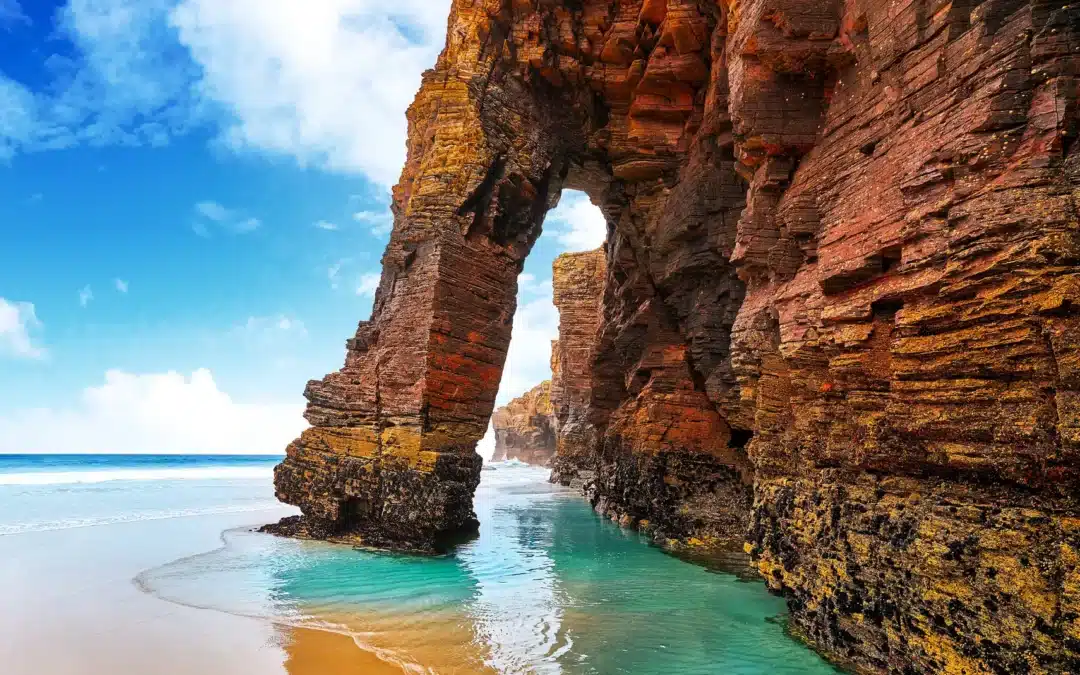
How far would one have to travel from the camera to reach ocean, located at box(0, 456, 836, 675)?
23.6 feet

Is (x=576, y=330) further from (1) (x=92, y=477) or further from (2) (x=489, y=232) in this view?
(1) (x=92, y=477)

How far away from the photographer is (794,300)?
8898mm

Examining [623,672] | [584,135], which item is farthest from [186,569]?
[584,135]

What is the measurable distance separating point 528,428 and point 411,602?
65.0 metres

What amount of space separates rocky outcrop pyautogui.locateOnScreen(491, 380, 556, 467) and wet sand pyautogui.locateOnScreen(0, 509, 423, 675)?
180 feet

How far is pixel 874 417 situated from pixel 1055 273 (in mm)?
2551

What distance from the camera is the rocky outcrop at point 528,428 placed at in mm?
69875

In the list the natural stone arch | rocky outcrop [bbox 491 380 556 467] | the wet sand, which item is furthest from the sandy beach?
rocky outcrop [bbox 491 380 556 467]

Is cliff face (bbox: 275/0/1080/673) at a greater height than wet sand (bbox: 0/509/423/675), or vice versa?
cliff face (bbox: 275/0/1080/673)

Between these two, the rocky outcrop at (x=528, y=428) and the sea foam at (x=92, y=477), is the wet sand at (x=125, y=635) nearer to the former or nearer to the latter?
the sea foam at (x=92, y=477)

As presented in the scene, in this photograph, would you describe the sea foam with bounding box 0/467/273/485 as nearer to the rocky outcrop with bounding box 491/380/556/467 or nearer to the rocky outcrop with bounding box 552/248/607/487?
the rocky outcrop with bounding box 552/248/607/487

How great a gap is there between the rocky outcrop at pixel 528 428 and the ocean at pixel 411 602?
50.9 meters

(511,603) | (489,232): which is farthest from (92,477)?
(511,603)

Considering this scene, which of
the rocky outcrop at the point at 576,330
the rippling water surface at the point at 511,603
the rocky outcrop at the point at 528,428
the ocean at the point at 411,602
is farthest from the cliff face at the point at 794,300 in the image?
the rocky outcrop at the point at 528,428
